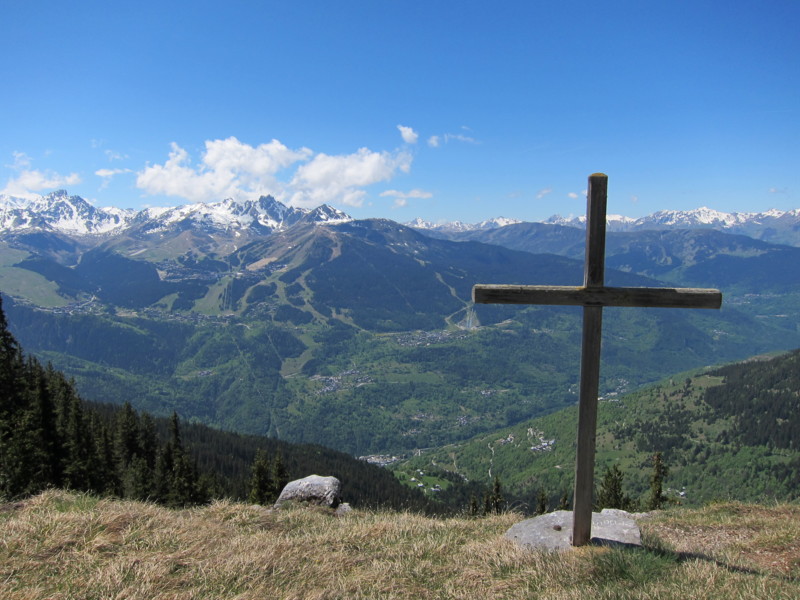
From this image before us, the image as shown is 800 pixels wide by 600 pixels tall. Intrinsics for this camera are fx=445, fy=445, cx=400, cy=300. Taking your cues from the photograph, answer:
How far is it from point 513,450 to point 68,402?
177115 millimetres

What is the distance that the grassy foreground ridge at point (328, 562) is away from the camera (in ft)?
20.4

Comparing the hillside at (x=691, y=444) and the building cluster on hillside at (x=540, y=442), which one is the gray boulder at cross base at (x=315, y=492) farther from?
the building cluster on hillside at (x=540, y=442)

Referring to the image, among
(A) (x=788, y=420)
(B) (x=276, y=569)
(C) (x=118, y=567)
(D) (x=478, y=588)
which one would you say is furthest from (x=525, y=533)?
(A) (x=788, y=420)

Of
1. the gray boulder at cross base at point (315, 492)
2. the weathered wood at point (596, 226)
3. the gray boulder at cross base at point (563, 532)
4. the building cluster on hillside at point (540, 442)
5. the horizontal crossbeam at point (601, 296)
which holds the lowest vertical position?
the building cluster on hillside at point (540, 442)

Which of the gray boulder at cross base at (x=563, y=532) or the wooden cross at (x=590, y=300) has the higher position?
the wooden cross at (x=590, y=300)

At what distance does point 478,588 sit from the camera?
6.65 metres

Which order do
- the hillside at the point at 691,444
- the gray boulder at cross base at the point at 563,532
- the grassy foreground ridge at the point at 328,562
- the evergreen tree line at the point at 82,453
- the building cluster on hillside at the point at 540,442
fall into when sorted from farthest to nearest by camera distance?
1. the building cluster on hillside at the point at 540,442
2. the hillside at the point at 691,444
3. the evergreen tree line at the point at 82,453
4. the gray boulder at cross base at the point at 563,532
5. the grassy foreground ridge at the point at 328,562

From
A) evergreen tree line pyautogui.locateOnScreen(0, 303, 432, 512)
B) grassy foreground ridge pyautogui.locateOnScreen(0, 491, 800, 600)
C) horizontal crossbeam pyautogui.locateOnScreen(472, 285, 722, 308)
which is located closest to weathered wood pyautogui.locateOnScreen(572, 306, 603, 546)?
horizontal crossbeam pyautogui.locateOnScreen(472, 285, 722, 308)

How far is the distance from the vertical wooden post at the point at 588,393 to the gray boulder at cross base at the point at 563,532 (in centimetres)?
37

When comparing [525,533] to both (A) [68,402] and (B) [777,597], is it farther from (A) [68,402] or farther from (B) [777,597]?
(A) [68,402]

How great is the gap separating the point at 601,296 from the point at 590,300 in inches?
8.1

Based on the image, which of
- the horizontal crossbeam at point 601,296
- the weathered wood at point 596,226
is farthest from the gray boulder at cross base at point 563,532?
the weathered wood at point 596,226

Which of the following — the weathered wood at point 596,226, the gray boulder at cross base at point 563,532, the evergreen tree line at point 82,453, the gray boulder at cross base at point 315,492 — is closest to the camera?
the weathered wood at point 596,226

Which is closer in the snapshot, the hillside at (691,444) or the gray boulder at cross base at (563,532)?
the gray boulder at cross base at (563,532)
